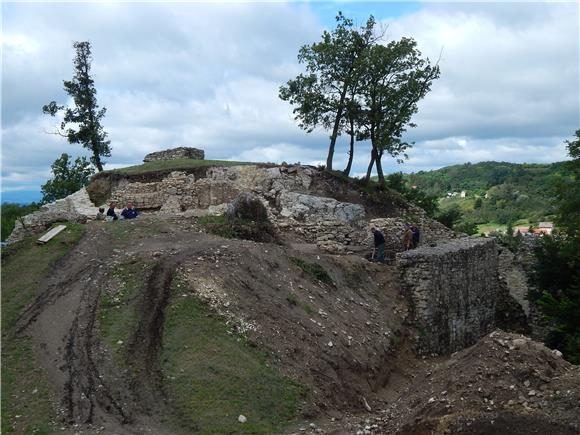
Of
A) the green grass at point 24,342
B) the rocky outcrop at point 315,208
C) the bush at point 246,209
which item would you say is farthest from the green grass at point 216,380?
the rocky outcrop at point 315,208

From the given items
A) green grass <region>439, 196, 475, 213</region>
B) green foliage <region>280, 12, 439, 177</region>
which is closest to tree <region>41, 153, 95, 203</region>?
green foliage <region>280, 12, 439, 177</region>

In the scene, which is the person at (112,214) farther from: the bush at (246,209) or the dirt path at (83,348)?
the dirt path at (83,348)

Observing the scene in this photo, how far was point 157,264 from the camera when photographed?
13148 millimetres

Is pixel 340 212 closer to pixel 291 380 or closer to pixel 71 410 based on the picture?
pixel 291 380

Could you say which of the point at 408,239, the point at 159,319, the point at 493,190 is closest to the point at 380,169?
the point at 408,239

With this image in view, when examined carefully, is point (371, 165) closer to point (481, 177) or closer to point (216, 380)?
point (216, 380)

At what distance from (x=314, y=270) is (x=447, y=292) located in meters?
4.76

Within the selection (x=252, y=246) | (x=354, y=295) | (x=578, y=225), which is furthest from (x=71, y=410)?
(x=578, y=225)

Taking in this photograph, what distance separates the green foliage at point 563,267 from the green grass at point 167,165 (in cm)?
1322

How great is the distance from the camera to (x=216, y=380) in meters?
10.3

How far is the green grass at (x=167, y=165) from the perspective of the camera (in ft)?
83.3

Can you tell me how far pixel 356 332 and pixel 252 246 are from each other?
3521 mm

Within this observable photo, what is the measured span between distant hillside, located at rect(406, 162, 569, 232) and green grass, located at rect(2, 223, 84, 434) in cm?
3832

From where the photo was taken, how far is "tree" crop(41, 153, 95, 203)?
34.8 m
